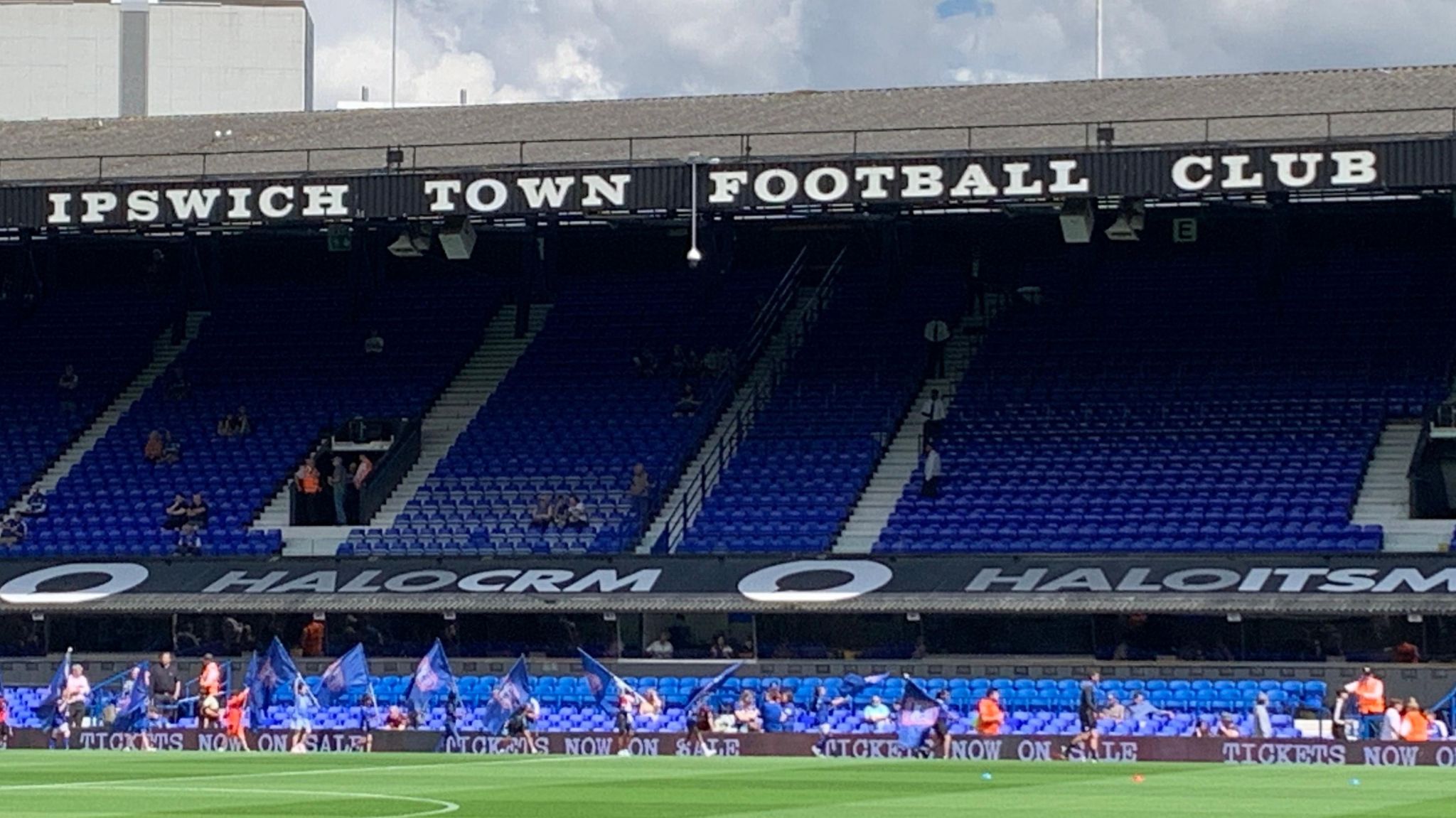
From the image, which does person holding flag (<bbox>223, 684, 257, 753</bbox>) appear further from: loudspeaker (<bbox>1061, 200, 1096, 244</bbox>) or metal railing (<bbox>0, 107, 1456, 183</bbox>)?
loudspeaker (<bbox>1061, 200, 1096, 244</bbox>)

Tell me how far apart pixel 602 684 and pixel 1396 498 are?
44.0 feet

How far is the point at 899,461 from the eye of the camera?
45.2 m

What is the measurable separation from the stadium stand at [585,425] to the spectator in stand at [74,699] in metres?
5.98

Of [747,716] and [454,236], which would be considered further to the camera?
[454,236]

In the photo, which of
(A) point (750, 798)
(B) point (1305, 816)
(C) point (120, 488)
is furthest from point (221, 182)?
(B) point (1305, 816)

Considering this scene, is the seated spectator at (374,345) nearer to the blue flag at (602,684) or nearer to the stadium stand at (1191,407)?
the stadium stand at (1191,407)

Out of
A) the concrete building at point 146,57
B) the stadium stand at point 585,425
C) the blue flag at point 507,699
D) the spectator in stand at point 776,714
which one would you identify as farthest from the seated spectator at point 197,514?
the concrete building at point 146,57

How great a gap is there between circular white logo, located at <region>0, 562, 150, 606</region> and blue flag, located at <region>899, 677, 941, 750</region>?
15488 mm

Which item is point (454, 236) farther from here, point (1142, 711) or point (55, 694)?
point (1142, 711)

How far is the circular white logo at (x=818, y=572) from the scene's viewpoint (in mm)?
40969

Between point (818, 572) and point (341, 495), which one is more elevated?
point (341, 495)

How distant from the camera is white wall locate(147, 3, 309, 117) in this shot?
279ft

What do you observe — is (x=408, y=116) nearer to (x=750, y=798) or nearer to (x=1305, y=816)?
(x=750, y=798)

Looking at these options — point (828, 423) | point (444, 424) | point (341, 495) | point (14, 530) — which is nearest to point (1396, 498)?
point (828, 423)
